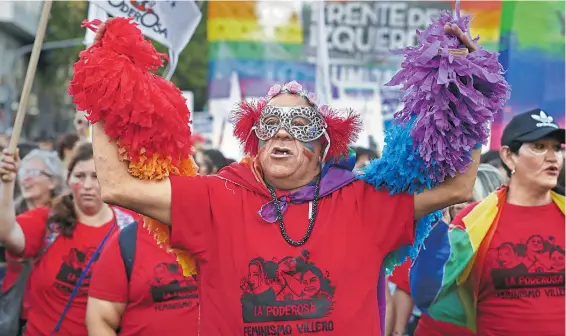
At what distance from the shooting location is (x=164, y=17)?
6836 mm

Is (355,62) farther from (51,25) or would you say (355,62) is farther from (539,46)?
(51,25)

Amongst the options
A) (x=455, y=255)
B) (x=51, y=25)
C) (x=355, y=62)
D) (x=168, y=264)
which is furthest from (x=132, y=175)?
(x=51, y=25)

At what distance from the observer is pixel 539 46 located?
26.9 ft

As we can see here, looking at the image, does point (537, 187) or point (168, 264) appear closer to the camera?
point (168, 264)

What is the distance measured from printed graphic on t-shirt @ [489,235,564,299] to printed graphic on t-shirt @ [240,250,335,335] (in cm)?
172

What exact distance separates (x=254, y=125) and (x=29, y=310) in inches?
91.7

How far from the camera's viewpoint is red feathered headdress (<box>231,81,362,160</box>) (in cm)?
366

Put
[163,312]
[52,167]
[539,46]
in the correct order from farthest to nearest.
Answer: [539,46] → [52,167] → [163,312]

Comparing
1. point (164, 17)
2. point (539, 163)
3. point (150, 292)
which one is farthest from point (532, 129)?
point (164, 17)

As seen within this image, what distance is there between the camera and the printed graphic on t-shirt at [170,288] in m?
4.59

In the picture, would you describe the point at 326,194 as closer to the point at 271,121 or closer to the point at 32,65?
the point at 271,121

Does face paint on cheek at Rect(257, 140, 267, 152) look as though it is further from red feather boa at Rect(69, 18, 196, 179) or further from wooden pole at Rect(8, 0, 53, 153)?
wooden pole at Rect(8, 0, 53, 153)

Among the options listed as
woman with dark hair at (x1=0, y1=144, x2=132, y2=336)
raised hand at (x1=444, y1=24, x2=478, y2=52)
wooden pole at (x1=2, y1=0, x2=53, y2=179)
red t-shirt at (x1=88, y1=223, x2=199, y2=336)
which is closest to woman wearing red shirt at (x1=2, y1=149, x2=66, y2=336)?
woman with dark hair at (x1=0, y1=144, x2=132, y2=336)

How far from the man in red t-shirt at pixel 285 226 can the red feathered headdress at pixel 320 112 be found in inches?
2.2
